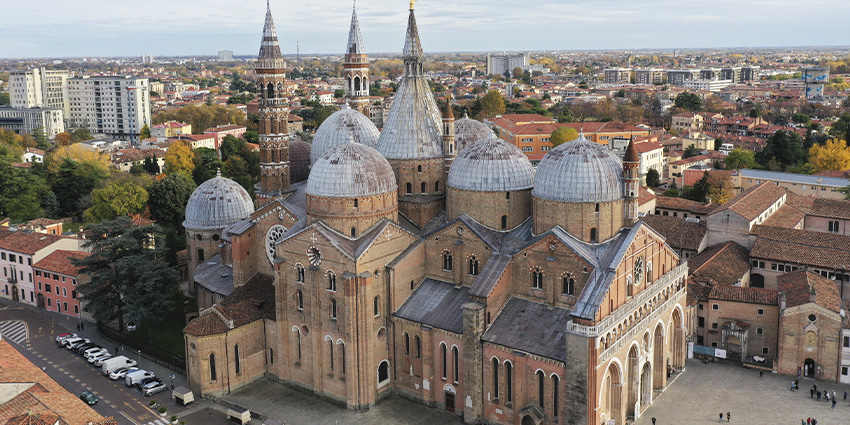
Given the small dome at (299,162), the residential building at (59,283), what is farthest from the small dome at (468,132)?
the residential building at (59,283)

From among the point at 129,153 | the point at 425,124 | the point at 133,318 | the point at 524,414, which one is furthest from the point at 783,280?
the point at 129,153

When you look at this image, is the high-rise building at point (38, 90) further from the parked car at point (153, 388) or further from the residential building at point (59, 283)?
the parked car at point (153, 388)

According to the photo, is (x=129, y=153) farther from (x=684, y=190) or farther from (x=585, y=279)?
(x=585, y=279)

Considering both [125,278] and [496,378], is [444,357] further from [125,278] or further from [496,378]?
[125,278]

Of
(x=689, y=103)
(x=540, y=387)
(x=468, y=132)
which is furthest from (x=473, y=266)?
(x=689, y=103)

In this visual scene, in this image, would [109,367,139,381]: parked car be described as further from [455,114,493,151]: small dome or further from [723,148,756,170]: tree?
[723,148,756,170]: tree

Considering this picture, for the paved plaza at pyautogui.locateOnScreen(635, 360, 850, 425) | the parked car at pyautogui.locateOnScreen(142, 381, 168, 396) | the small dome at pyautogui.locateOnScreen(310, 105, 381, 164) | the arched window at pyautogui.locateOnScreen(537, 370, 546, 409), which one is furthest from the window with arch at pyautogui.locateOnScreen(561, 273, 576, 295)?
the parked car at pyautogui.locateOnScreen(142, 381, 168, 396)
